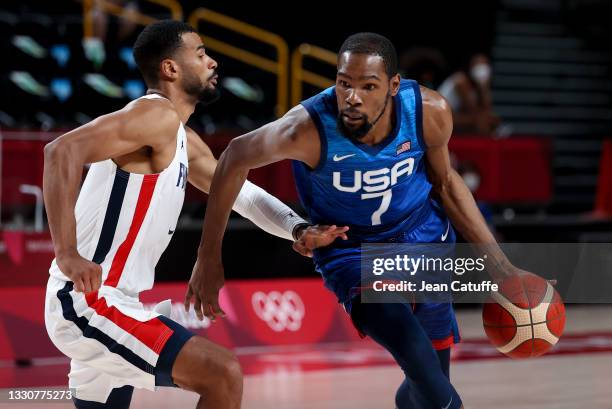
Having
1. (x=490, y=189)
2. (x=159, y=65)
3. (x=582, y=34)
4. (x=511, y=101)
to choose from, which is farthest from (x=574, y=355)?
(x=582, y=34)

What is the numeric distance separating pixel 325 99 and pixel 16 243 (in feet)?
15.4

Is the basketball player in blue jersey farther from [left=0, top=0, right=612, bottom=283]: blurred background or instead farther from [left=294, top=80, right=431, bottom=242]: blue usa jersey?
[left=0, top=0, right=612, bottom=283]: blurred background

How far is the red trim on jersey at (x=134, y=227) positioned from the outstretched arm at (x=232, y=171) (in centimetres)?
38

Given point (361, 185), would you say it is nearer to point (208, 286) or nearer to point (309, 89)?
point (208, 286)

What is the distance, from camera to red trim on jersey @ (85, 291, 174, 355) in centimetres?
416

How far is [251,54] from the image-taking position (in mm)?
13922

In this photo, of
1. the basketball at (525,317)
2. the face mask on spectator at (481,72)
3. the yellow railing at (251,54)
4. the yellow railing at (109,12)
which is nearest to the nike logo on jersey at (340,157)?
the basketball at (525,317)

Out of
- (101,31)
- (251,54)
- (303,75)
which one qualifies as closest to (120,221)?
(101,31)

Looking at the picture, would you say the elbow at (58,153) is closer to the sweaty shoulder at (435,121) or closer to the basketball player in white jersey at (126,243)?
the basketball player in white jersey at (126,243)

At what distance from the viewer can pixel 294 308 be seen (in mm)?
9203

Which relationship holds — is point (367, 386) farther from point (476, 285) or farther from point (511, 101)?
point (511, 101)

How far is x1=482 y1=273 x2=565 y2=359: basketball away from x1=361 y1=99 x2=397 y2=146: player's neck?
2.83 ft

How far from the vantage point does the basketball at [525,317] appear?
15.6 ft

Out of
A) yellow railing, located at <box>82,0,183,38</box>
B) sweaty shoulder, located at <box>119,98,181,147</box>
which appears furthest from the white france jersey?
yellow railing, located at <box>82,0,183,38</box>
